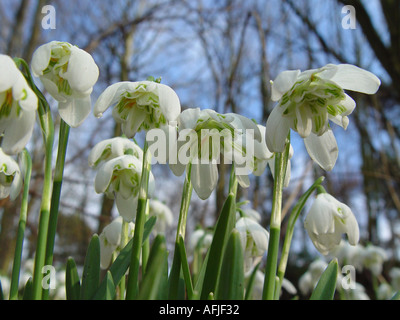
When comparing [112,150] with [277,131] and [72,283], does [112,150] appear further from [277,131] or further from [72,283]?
[277,131]

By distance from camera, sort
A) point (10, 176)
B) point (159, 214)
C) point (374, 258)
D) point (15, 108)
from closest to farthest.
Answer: point (15, 108) → point (10, 176) → point (159, 214) → point (374, 258)

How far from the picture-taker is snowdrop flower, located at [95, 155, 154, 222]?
36.8 inches

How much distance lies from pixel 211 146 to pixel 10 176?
55cm

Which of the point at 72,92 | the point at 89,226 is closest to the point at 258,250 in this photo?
the point at 72,92

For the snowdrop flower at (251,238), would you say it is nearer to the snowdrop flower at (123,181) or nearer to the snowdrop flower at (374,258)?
the snowdrop flower at (123,181)

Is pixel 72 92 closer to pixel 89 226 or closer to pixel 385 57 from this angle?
pixel 385 57

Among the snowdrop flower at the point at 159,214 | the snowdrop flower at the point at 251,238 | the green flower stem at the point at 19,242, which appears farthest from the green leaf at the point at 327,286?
the snowdrop flower at the point at 159,214

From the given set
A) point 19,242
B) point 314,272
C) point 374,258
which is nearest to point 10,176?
point 19,242

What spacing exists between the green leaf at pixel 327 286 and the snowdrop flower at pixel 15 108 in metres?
0.67

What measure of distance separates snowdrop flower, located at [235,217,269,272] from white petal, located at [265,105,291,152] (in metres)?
0.40

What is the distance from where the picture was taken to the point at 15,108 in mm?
720

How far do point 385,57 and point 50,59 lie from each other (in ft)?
13.0

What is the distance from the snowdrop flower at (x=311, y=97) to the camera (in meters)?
0.74

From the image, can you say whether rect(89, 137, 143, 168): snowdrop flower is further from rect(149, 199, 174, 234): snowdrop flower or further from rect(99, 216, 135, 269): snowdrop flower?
rect(149, 199, 174, 234): snowdrop flower
